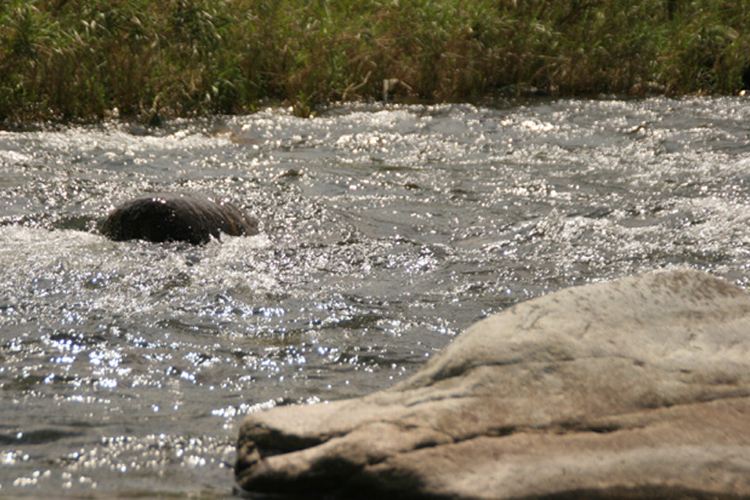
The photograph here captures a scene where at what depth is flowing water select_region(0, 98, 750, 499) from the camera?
2.63 m

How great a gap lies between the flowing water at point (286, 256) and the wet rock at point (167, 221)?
0.39 ft

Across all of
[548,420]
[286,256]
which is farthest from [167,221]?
[548,420]

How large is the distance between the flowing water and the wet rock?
0.12 m

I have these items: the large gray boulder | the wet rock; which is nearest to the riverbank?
the wet rock

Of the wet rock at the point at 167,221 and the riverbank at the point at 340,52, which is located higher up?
the wet rock at the point at 167,221

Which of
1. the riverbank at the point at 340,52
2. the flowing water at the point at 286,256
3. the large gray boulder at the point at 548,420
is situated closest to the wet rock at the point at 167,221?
the flowing water at the point at 286,256

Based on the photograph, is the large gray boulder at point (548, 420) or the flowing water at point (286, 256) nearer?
the large gray boulder at point (548, 420)

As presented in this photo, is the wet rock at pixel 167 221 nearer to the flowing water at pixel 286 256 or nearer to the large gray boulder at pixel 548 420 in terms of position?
the flowing water at pixel 286 256

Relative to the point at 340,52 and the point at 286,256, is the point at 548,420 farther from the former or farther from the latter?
the point at 340,52

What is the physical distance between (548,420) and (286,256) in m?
2.79

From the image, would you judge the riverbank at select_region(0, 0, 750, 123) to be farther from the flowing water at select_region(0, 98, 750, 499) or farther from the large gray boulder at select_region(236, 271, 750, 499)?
the large gray boulder at select_region(236, 271, 750, 499)

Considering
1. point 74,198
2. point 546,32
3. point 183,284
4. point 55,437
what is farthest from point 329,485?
point 546,32

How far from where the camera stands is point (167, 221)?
488 cm

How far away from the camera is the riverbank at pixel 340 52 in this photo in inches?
343
